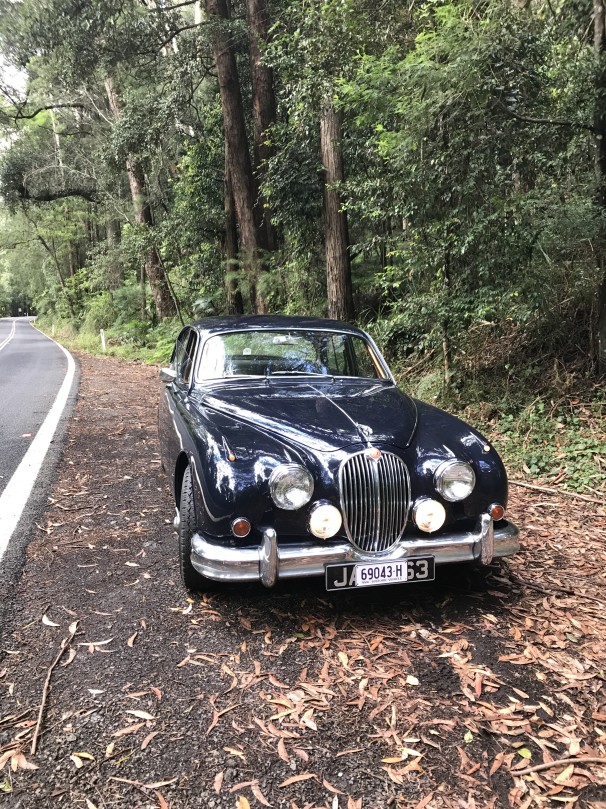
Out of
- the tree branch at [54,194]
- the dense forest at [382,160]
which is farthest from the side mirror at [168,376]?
the tree branch at [54,194]

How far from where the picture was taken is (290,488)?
297 centimetres

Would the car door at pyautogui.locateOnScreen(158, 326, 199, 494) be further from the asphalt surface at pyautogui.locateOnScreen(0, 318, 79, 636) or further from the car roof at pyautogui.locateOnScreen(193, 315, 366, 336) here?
the asphalt surface at pyautogui.locateOnScreen(0, 318, 79, 636)

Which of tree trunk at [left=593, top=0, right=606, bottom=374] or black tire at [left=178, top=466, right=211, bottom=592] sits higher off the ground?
tree trunk at [left=593, top=0, right=606, bottom=374]

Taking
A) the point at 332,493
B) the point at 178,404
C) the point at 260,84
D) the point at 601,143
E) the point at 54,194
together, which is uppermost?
the point at 260,84

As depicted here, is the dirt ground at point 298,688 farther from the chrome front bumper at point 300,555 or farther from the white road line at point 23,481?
the white road line at point 23,481

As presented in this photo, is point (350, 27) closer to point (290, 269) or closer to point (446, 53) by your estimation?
point (446, 53)

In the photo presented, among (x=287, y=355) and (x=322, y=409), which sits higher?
(x=287, y=355)

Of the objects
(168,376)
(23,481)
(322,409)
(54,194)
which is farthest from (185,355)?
(54,194)

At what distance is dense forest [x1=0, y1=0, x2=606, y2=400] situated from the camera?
19.8 ft

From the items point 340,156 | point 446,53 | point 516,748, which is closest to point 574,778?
point 516,748

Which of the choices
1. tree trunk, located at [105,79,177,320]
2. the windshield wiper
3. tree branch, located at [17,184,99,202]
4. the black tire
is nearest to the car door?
the black tire

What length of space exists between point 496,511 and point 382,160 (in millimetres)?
7344

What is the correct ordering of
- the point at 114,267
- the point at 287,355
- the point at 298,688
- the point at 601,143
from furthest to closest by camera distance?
1. the point at 114,267
2. the point at 601,143
3. the point at 287,355
4. the point at 298,688

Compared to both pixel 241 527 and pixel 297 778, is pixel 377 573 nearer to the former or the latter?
pixel 241 527
